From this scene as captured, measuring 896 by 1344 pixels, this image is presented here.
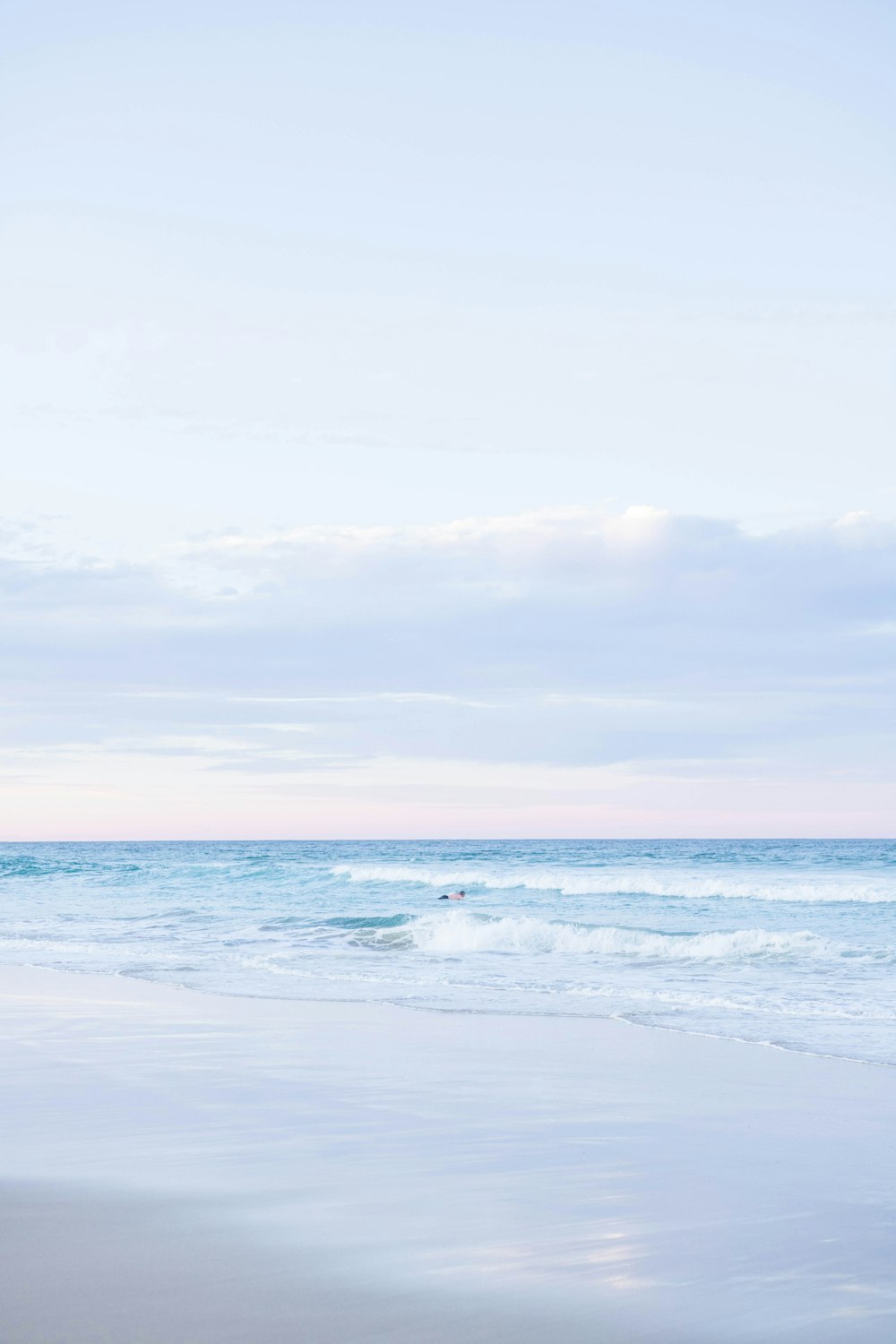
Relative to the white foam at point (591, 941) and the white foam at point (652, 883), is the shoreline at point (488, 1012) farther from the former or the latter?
the white foam at point (652, 883)

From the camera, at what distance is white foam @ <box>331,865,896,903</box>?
34.1 m

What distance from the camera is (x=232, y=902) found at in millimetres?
32969

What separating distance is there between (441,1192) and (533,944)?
52.4 feet

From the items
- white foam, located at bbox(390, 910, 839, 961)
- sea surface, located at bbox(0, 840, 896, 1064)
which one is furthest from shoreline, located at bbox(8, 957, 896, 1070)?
white foam, located at bbox(390, 910, 839, 961)

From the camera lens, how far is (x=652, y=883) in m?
38.6

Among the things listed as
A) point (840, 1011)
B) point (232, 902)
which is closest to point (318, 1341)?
point (840, 1011)

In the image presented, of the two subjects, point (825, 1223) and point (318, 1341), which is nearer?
point (318, 1341)

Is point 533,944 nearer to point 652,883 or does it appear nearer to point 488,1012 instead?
point 488,1012

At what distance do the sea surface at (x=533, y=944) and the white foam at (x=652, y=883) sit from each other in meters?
0.17

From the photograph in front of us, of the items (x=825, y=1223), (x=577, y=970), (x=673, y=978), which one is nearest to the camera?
(x=825, y=1223)

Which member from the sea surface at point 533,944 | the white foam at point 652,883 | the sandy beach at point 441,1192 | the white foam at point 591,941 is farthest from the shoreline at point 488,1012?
the white foam at point 652,883

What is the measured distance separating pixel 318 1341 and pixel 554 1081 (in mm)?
4859

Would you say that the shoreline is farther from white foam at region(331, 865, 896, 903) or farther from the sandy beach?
white foam at region(331, 865, 896, 903)

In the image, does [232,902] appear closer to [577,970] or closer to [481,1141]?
[577,970]
